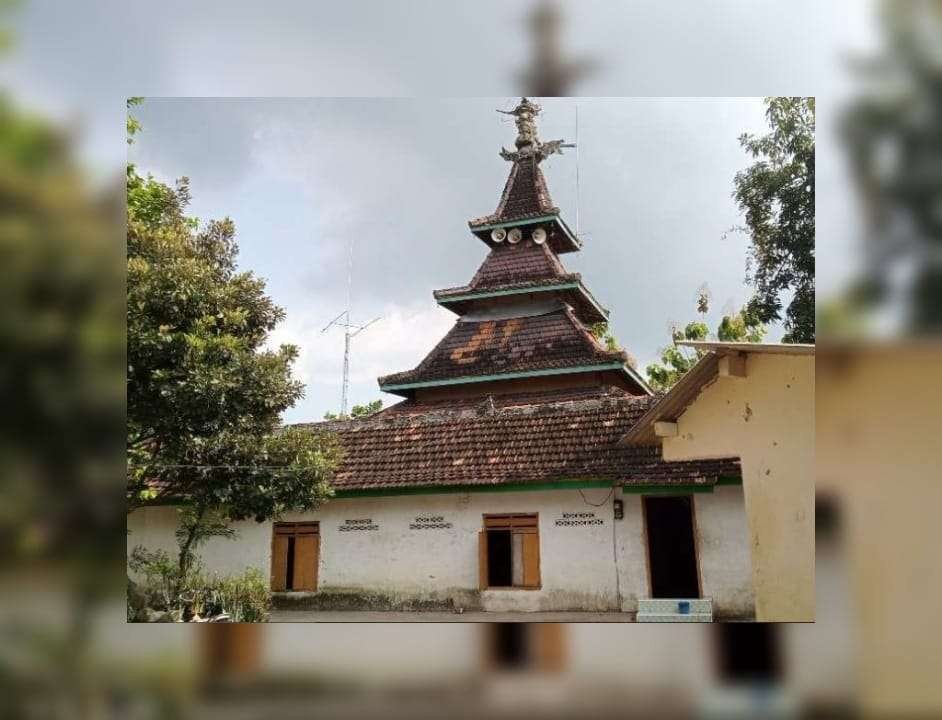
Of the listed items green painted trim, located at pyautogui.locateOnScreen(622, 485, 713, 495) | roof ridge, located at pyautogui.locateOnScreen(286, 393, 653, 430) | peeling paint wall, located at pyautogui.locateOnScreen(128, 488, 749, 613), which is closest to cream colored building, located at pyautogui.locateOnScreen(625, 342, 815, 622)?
green painted trim, located at pyautogui.locateOnScreen(622, 485, 713, 495)

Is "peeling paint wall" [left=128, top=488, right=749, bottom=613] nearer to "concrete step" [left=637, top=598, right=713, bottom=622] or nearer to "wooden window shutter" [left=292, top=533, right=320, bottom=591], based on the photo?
"wooden window shutter" [left=292, top=533, right=320, bottom=591]

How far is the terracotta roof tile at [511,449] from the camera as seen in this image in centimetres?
820

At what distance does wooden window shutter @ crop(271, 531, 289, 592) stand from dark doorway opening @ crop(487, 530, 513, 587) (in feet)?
7.73

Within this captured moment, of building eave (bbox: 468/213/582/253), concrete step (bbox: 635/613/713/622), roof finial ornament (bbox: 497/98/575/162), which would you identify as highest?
roof finial ornament (bbox: 497/98/575/162)

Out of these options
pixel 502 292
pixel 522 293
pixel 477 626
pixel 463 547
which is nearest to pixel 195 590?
pixel 463 547

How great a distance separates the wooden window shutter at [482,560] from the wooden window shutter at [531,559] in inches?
16.5

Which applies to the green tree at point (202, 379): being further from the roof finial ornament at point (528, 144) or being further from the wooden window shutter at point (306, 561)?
the roof finial ornament at point (528, 144)

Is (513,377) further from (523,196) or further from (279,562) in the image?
(279,562)

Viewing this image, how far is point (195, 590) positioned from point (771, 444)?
594cm

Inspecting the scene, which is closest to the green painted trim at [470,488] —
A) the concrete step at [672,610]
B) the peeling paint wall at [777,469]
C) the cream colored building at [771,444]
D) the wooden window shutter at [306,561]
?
the wooden window shutter at [306,561]

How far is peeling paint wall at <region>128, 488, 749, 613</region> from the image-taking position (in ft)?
27.0

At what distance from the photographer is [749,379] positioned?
5418 millimetres
